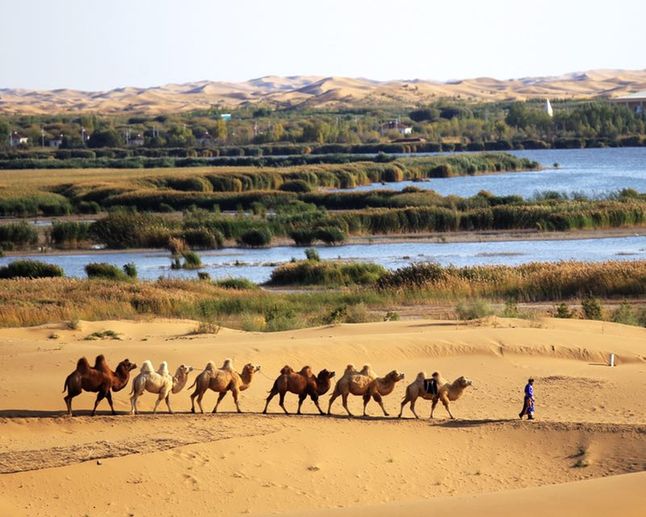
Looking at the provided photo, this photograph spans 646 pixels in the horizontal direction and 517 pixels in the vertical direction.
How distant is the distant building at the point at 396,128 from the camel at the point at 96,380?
134m

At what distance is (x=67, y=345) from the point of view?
69.2 feet

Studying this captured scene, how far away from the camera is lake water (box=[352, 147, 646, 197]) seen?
245 ft

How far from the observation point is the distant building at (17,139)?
137m

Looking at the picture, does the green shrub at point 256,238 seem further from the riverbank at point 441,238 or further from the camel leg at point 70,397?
the camel leg at point 70,397

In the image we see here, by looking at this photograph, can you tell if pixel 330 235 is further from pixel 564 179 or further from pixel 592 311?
pixel 564 179

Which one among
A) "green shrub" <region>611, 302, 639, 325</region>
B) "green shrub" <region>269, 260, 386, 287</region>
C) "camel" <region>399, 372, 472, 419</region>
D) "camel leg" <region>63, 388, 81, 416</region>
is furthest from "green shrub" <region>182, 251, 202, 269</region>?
"camel" <region>399, 372, 472, 419</region>

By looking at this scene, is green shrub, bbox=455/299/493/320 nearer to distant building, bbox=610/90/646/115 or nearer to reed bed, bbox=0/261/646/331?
reed bed, bbox=0/261/646/331

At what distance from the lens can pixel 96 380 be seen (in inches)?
626

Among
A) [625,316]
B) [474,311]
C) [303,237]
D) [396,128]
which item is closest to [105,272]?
[303,237]

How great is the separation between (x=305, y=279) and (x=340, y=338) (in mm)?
16119

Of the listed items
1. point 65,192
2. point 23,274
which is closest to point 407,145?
point 65,192

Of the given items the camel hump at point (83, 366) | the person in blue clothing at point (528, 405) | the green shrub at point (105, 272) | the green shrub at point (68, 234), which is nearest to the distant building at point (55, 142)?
the green shrub at point (68, 234)

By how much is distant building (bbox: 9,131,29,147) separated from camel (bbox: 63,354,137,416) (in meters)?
125

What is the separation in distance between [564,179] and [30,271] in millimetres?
51569
